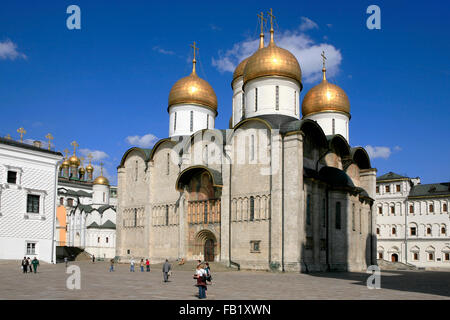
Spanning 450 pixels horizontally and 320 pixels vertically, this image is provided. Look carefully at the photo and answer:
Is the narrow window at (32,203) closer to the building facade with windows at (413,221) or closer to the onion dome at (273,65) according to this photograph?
the onion dome at (273,65)

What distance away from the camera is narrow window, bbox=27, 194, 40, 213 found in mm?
31703

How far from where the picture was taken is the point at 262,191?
2862cm

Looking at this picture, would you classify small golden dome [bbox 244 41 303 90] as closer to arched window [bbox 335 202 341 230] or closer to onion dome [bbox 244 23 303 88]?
onion dome [bbox 244 23 303 88]

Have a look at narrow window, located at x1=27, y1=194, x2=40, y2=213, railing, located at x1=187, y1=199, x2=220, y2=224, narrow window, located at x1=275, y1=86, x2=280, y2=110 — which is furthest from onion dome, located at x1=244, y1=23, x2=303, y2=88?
narrow window, located at x1=27, y1=194, x2=40, y2=213

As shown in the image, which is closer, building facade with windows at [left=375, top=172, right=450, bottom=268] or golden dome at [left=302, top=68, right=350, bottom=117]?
golden dome at [left=302, top=68, right=350, bottom=117]

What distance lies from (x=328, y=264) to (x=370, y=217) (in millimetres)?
8791

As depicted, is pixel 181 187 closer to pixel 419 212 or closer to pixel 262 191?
pixel 262 191

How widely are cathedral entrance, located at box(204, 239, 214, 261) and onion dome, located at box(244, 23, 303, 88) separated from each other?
11.7 metres

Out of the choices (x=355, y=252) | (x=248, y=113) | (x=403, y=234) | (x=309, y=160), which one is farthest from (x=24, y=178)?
(x=403, y=234)

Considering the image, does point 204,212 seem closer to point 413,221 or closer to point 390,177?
point 413,221

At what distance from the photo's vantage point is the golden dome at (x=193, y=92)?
38.4 m

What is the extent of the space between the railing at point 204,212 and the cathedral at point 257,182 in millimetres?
70

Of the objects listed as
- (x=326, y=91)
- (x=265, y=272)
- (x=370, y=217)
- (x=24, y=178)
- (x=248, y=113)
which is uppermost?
(x=326, y=91)

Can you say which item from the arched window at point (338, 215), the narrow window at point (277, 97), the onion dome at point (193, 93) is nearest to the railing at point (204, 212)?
the narrow window at point (277, 97)
